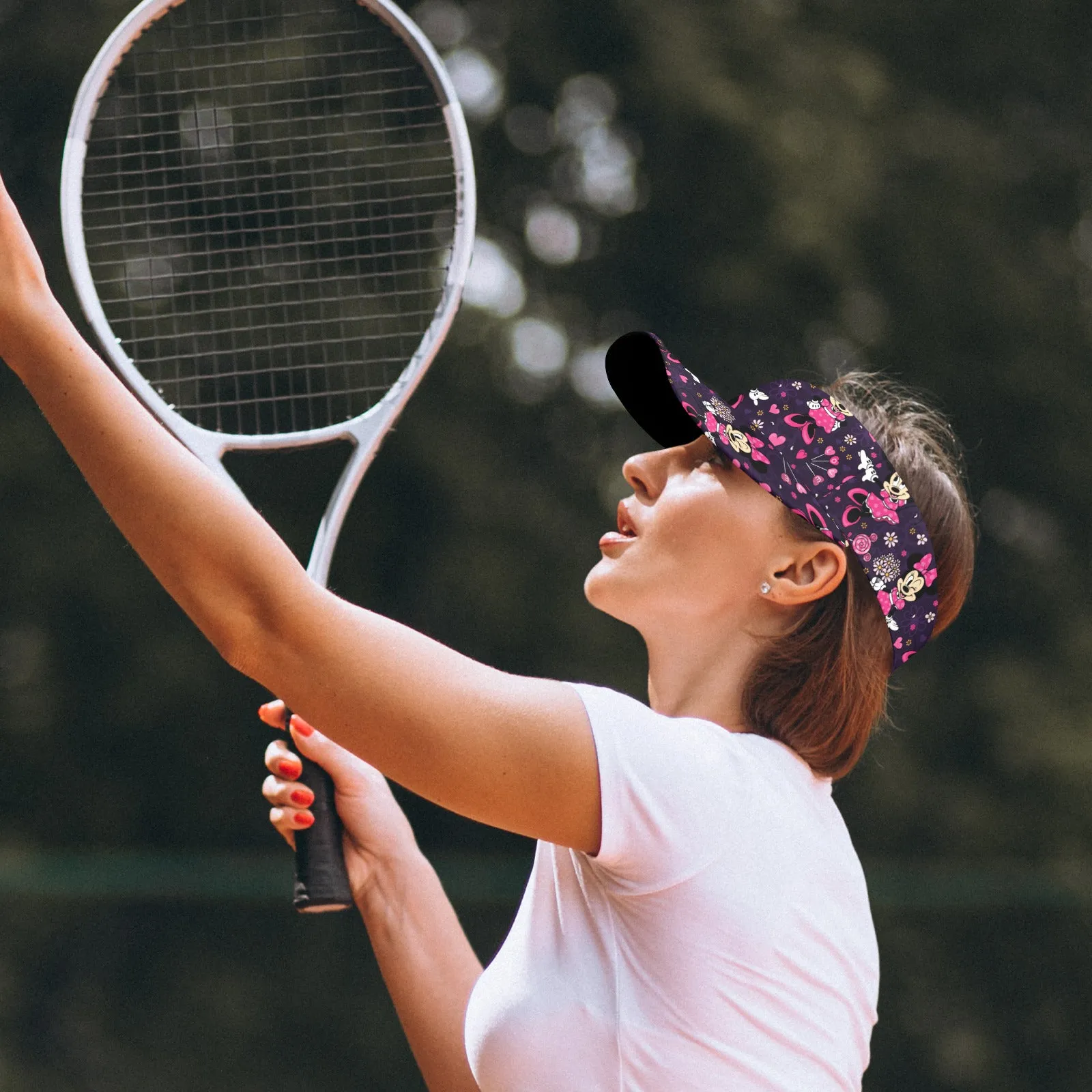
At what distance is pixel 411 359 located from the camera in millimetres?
2654

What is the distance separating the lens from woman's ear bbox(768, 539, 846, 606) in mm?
1969

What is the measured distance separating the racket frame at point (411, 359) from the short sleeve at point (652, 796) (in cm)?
78

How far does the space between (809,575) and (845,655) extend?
94 mm

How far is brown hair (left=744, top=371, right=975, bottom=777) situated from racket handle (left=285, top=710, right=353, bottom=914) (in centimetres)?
65

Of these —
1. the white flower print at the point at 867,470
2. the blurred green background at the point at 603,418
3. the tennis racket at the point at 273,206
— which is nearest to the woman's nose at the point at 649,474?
the white flower print at the point at 867,470

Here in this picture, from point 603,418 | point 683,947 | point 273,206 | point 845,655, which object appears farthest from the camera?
point 603,418

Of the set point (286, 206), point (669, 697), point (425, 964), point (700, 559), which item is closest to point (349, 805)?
point (425, 964)

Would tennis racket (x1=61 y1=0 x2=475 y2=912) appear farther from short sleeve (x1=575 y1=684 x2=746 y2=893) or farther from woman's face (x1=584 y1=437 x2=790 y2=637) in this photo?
short sleeve (x1=575 y1=684 x2=746 y2=893)

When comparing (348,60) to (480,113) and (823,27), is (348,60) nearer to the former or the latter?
(480,113)

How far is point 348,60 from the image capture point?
23.6 feet

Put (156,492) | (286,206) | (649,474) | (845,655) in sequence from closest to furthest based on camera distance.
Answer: (156,492)
(845,655)
(649,474)
(286,206)

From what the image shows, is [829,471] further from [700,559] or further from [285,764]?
[285,764]

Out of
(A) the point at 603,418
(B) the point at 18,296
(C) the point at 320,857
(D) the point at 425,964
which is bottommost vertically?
(A) the point at 603,418

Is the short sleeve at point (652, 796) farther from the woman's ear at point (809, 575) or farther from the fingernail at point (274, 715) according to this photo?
the fingernail at point (274, 715)
